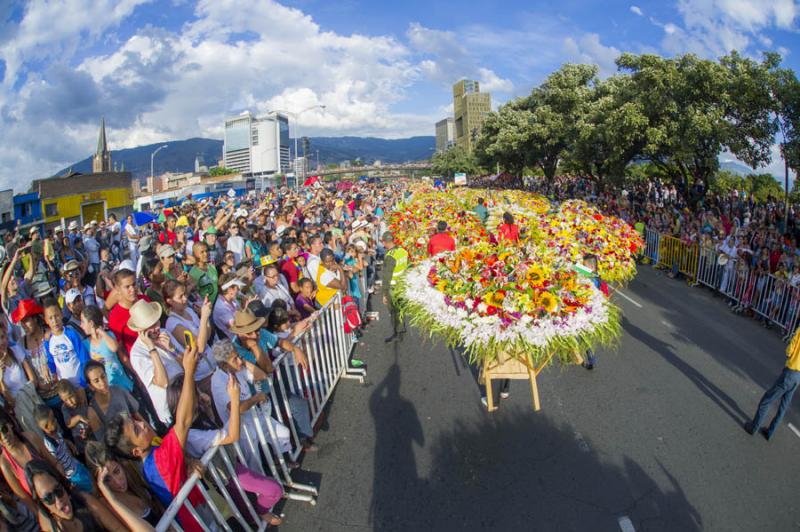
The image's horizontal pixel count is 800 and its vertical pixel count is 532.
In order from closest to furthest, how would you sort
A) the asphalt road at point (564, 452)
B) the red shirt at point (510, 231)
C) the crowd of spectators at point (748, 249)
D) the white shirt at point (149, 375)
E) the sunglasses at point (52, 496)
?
the sunglasses at point (52, 496) → the white shirt at point (149, 375) → the asphalt road at point (564, 452) → the red shirt at point (510, 231) → the crowd of spectators at point (748, 249)

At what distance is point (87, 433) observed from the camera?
382cm

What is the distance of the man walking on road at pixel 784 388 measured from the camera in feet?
16.6

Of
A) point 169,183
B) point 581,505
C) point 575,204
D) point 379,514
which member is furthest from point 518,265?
point 169,183

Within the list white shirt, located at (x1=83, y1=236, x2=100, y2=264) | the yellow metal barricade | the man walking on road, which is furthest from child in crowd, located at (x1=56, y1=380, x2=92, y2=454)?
the yellow metal barricade

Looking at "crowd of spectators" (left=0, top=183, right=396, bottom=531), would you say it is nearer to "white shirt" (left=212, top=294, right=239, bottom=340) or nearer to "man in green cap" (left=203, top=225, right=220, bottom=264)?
"white shirt" (left=212, top=294, right=239, bottom=340)

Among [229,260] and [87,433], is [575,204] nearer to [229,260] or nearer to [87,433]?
[229,260]

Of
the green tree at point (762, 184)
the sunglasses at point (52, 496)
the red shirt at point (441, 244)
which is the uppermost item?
the green tree at point (762, 184)

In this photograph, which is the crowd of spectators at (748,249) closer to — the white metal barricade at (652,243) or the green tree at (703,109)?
the white metal barricade at (652,243)

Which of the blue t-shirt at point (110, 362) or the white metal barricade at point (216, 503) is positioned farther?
the blue t-shirt at point (110, 362)

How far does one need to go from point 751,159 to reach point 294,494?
16905 millimetres

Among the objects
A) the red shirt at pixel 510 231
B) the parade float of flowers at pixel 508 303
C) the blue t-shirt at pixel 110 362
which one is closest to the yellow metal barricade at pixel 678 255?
the red shirt at pixel 510 231

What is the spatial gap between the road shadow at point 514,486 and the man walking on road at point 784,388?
153cm

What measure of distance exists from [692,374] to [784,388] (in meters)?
1.81

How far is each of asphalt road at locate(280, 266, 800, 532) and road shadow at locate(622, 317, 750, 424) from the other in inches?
1.1
